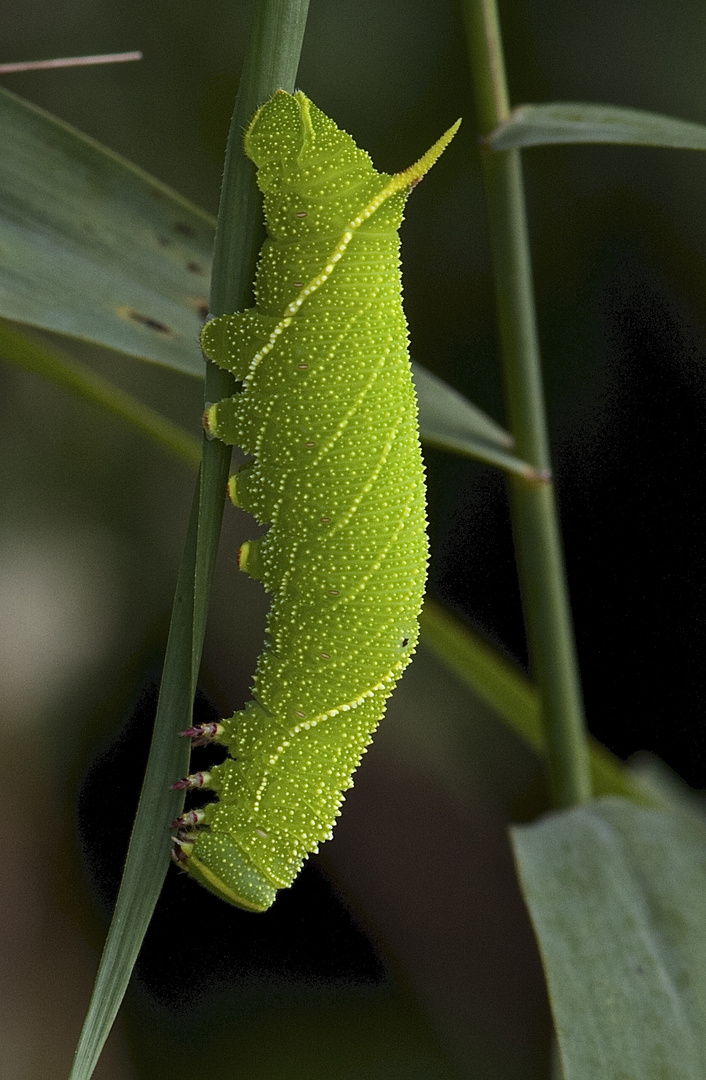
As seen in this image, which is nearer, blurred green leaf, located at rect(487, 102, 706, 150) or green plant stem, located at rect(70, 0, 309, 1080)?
green plant stem, located at rect(70, 0, 309, 1080)

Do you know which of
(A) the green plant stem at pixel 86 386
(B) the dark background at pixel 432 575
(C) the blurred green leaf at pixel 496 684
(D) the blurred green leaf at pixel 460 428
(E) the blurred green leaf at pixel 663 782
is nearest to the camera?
(A) the green plant stem at pixel 86 386

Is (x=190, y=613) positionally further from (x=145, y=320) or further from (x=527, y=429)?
(x=527, y=429)

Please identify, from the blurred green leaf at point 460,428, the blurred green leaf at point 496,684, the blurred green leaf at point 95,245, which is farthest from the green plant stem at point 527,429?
the blurred green leaf at point 95,245

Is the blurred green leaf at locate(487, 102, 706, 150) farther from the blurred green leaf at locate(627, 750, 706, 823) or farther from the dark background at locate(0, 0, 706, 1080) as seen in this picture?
the blurred green leaf at locate(627, 750, 706, 823)

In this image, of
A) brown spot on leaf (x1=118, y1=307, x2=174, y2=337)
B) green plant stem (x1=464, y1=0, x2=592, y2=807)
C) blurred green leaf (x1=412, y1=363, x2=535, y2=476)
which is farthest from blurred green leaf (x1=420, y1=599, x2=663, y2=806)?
brown spot on leaf (x1=118, y1=307, x2=174, y2=337)

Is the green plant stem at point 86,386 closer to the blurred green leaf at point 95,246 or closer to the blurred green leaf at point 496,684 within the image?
the blurred green leaf at point 95,246

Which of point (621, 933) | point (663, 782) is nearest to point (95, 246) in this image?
point (621, 933)

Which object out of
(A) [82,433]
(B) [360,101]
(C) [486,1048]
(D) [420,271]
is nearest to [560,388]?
(D) [420,271]
